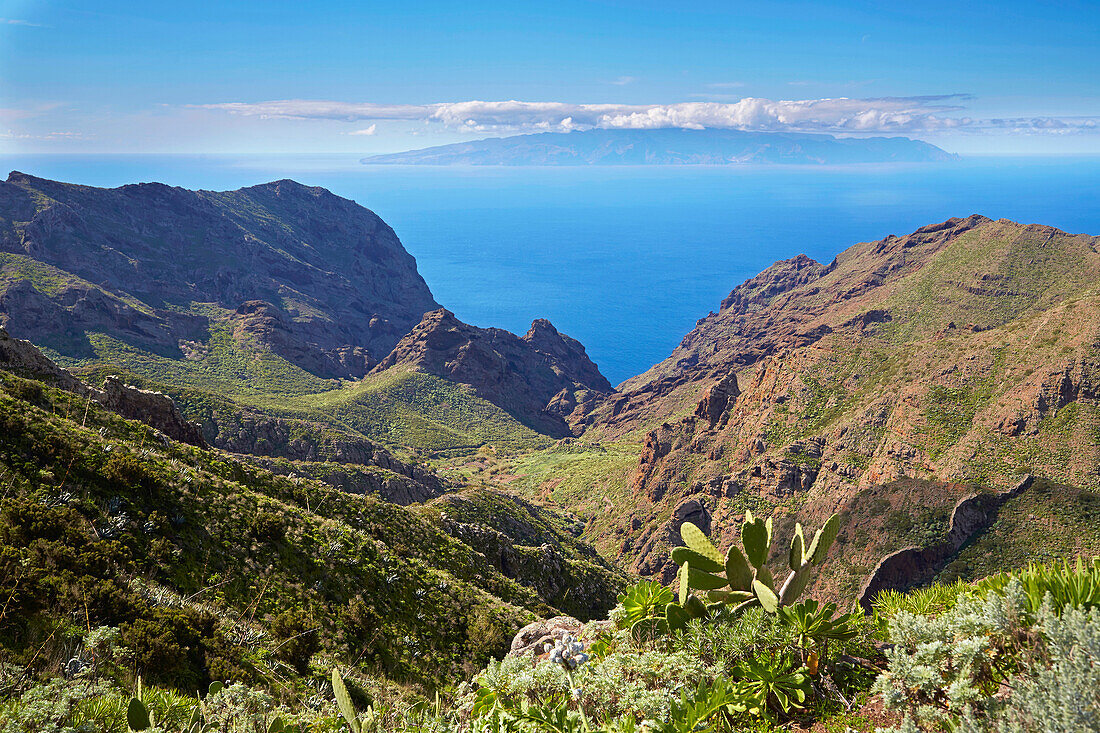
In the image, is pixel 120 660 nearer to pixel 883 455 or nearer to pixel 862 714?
pixel 862 714

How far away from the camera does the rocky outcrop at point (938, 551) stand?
4000cm

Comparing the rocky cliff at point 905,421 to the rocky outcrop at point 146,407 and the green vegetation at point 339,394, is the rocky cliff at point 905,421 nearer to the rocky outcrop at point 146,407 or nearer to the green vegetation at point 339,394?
the rocky outcrop at point 146,407

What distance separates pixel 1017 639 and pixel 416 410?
121 m

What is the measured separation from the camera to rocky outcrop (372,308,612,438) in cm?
A: 13825

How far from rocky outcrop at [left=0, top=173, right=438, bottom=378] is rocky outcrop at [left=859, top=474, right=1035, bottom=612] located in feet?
395

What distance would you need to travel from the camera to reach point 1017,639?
205 inches

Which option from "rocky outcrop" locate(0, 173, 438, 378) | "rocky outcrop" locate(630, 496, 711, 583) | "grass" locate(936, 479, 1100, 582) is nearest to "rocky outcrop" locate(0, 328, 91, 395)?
"grass" locate(936, 479, 1100, 582)

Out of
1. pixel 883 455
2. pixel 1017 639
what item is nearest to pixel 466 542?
pixel 1017 639

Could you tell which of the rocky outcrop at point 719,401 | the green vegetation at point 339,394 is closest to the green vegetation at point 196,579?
the rocky outcrop at point 719,401

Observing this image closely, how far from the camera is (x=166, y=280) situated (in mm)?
146000

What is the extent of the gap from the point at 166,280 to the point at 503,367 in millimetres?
90050

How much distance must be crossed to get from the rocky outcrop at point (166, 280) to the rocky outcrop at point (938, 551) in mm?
120349

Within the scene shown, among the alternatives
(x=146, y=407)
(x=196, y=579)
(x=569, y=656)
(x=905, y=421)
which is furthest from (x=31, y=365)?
(x=905, y=421)

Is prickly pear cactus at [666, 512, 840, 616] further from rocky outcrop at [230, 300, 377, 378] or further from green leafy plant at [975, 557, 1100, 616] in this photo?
rocky outcrop at [230, 300, 377, 378]
